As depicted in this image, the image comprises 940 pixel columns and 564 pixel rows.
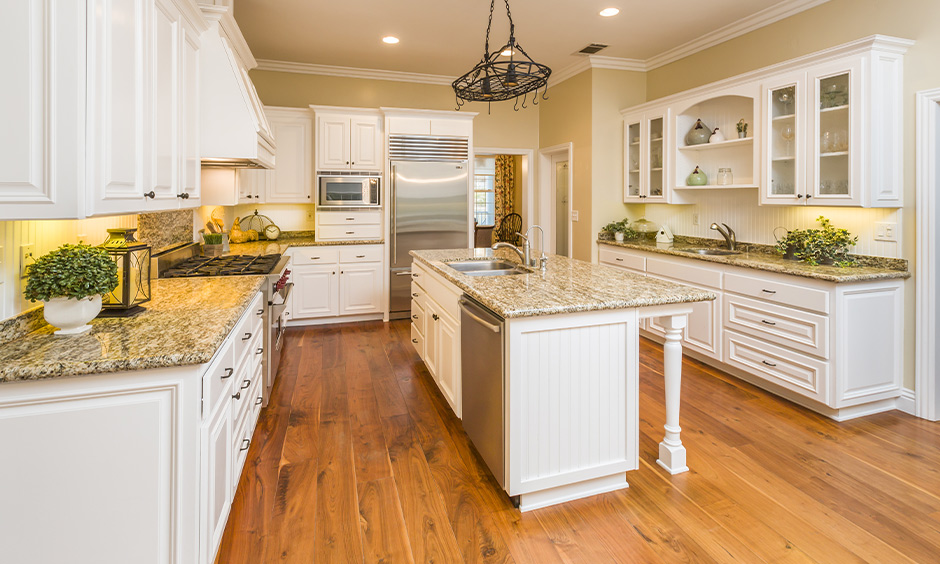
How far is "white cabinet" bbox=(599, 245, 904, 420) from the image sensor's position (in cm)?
301

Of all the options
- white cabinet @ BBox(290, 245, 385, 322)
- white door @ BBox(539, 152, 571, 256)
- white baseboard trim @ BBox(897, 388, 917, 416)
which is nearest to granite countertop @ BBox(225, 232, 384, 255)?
white cabinet @ BBox(290, 245, 385, 322)

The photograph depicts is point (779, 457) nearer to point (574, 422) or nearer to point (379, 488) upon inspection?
point (574, 422)

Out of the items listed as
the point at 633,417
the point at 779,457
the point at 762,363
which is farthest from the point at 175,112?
the point at 762,363

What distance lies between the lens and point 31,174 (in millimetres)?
1327

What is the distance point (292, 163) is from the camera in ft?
18.1

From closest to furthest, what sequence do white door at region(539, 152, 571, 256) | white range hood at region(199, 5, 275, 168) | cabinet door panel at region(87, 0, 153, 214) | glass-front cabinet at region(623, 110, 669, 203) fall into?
cabinet door panel at region(87, 0, 153, 214) < white range hood at region(199, 5, 275, 168) < glass-front cabinet at region(623, 110, 669, 203) < white door at region(539, 152, 571, 256)

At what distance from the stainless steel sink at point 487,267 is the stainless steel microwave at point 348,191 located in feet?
8.11

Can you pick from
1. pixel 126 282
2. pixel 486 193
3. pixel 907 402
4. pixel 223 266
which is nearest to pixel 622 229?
pixel 907 402

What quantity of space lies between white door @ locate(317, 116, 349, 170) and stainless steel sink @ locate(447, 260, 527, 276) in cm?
264

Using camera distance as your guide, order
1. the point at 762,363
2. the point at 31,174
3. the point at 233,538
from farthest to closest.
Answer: the point at 762,363, the point at 233,538, the point at 31,174

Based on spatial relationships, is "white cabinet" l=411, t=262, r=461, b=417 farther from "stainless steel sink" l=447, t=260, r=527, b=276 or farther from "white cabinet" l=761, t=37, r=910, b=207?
"white cabinet" l=761, t=37, r=910, b=207

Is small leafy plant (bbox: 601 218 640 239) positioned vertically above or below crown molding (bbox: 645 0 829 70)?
below

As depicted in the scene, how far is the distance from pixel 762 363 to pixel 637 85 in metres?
3.42

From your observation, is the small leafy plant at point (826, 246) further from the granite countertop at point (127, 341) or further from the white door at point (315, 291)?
the white door at point (315, 291)
